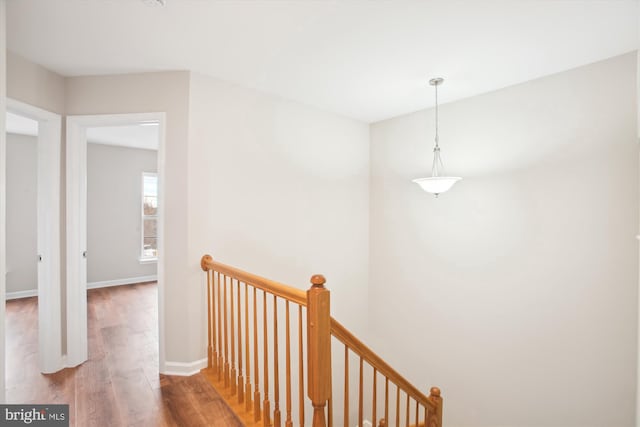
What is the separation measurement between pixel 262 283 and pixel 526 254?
7.73 ft

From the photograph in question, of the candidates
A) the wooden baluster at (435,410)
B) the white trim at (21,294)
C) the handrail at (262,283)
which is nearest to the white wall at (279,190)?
the handrail at (262,283)

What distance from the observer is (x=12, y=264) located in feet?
15.6

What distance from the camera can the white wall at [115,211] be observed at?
5367mm

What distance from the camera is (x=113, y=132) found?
4.68 metres

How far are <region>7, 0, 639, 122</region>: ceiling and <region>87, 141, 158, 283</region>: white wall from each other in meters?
3.48

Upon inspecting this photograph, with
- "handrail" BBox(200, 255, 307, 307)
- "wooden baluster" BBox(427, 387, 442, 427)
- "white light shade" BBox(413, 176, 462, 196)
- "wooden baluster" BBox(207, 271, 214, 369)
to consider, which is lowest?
"wooden baluster" BBox(427, 387, 442, 427)

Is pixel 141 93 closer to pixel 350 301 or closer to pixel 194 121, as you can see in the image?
pixel 194 121

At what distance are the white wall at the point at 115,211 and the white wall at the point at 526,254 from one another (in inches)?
192

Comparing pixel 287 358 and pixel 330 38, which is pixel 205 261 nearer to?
pixel 287 358

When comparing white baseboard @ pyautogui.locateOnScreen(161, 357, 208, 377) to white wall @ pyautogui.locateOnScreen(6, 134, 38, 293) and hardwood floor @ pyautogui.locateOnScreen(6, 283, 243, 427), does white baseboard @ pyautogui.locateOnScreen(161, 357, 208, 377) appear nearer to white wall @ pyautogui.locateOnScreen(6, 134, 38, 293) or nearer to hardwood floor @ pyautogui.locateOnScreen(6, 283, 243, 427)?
hardwood floor @ pyautogui.locateOnScreen(6, 283, 243, 427)

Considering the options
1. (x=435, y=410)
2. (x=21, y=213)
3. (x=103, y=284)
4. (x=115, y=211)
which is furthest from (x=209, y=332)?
(x=21, y=213)

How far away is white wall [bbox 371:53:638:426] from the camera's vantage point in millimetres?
2281

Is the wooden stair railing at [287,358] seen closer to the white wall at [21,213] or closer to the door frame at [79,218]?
the door frame at [79,218]

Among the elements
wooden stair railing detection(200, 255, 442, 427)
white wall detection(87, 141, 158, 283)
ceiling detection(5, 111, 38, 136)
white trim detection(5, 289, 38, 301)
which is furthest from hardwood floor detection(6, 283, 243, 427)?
ceiling detection(5, 111, 38, 136)
